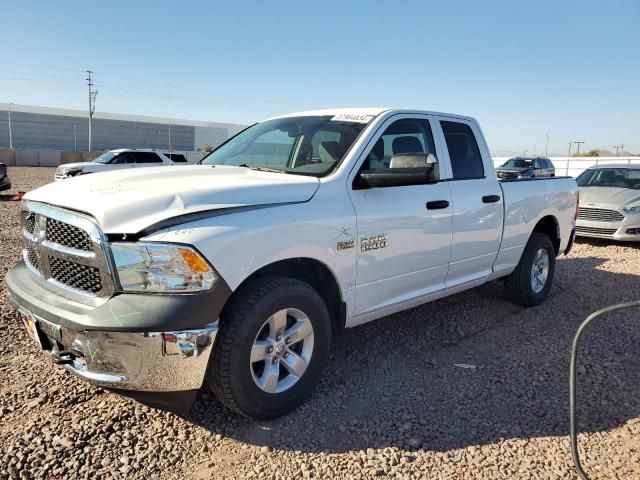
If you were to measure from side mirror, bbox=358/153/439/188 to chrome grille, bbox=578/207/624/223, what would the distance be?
7.58 meters

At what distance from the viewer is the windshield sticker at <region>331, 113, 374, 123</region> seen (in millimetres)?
3783

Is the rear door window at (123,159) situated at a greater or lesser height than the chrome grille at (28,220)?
greater

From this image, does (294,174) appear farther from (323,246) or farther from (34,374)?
(34,374)

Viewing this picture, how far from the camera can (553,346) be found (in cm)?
439

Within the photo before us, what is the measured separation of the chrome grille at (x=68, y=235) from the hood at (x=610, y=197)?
31.4 ft

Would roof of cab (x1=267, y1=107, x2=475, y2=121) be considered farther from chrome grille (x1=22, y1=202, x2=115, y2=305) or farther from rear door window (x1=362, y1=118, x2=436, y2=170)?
chrome grille (x1=22, y1=202, x2=115, y2=305)

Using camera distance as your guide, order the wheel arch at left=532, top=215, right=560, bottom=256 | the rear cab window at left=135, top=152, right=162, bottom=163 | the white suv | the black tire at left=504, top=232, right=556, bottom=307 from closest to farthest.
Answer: the black tire at left=504, top=232, right=556, bottom=307 < the wheel arch at left=532, top=215, right=560, bottom=256 < the white suv < the rear cab window at left=135, top=152, right=162, bottom=163

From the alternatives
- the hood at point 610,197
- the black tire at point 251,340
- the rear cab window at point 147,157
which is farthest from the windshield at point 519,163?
the black tire at point 251,340

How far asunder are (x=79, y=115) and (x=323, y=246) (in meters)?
83.2

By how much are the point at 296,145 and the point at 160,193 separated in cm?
145


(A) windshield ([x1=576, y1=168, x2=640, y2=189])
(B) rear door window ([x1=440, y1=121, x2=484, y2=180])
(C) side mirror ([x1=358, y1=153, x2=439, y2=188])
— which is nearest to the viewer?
(C) side mirror ([x1=358, y1=153, x2=439, y2=188])

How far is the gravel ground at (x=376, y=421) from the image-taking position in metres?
2.65

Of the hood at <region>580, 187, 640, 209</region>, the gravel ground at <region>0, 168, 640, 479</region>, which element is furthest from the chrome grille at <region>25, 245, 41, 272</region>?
the hood at <region>580, 187, 640, 209</region>

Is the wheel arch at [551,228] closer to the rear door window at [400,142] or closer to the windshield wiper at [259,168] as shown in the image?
the rear door window at [400,142]
